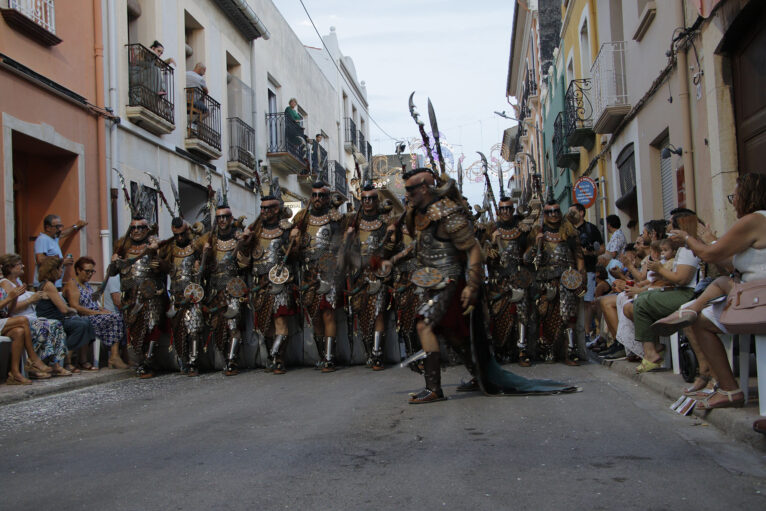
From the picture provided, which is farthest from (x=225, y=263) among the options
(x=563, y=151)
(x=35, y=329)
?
(x=563, y=151)

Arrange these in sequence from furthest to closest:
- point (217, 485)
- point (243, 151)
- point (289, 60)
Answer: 1. point (289, 60)
2. point (243, 151)
3. point (217, 485)

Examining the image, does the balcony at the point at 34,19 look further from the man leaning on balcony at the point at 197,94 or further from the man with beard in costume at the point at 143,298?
the man leaning on balcony at the point at 197,94

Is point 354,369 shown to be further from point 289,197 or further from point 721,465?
point 289,197

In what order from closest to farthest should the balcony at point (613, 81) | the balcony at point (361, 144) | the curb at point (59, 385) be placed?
the curb at point (59, 385), the balcony at point (613, 81), the balcony at point (361, 144)

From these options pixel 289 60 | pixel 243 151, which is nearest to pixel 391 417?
pixel 243 151

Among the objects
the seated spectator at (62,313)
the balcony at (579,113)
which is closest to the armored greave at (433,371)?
the seated spectator at (62,313)

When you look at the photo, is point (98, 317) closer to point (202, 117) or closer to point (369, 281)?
point (369, 281)

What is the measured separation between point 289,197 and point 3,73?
13.4 meters

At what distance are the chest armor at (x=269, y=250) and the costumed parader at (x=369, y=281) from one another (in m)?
0.82

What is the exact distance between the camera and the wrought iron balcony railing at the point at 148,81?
45.7ft

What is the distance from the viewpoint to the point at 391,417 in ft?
18.4

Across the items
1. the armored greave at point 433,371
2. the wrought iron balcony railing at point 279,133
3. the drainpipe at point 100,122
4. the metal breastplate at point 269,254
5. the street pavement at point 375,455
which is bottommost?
the street pavement at point 375,455

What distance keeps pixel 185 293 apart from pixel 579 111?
455 inches

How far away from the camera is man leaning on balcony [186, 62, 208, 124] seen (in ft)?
54.4
